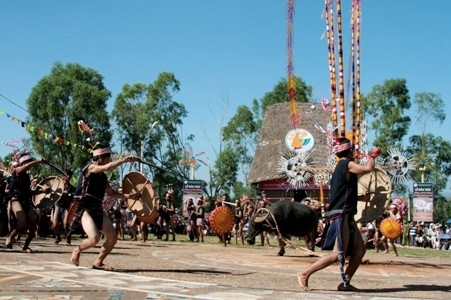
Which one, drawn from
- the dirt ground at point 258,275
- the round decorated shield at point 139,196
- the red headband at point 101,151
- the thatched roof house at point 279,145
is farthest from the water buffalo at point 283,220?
the thatched roof house at point 279,145

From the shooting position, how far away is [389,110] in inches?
2239

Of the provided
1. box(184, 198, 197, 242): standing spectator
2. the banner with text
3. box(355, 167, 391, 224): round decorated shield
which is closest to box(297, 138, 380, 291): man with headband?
box(355, 167, 391, 224): round decorated shield

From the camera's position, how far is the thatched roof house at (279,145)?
4531cm

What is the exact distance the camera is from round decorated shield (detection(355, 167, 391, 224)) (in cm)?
1278

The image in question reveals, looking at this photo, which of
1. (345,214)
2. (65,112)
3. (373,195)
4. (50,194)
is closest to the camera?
(345,214)

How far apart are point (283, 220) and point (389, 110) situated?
4251 cm

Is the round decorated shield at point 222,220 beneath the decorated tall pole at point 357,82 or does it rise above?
beneath

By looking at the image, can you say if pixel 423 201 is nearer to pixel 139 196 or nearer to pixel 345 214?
pixel 139 196

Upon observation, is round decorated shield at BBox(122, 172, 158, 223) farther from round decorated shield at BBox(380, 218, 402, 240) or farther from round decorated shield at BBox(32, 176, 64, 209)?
round decorated shield at BBox(380, 218, 402, 240)

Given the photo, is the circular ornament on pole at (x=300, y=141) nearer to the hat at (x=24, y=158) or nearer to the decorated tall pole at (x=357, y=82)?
the decorated tall pole at (x=357, y=82)

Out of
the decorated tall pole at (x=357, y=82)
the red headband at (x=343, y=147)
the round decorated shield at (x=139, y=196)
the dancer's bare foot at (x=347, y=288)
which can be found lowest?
the dancer's bare foot at (x=347, y=288)

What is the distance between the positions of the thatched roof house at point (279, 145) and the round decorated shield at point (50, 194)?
88.0 feet

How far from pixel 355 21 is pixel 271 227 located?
543cm

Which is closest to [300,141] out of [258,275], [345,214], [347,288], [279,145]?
[279,145]
